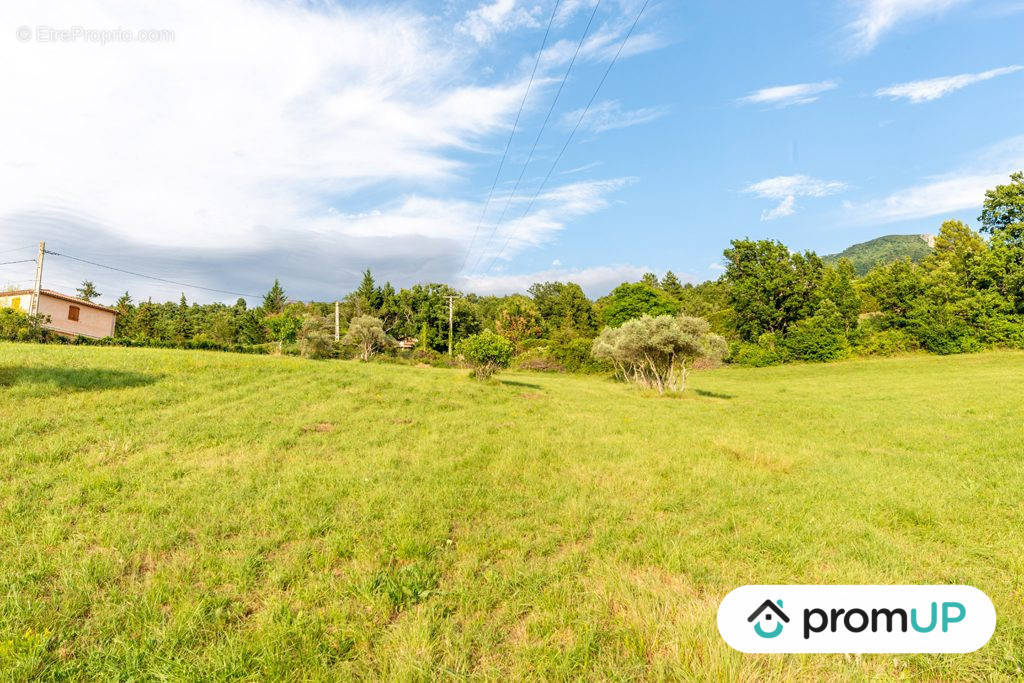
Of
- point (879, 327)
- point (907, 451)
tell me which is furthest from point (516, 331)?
point (907, 451)

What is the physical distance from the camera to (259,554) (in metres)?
4.89

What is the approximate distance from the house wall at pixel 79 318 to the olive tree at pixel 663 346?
2051 inches

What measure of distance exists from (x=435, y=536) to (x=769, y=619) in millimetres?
3567

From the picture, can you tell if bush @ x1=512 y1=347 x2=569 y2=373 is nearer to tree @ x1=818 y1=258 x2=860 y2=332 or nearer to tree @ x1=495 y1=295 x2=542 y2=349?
tree @ x1=495 y1=295 x2=542 y2=349

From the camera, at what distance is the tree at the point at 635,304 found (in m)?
66.1

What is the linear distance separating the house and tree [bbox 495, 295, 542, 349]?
46.5 m

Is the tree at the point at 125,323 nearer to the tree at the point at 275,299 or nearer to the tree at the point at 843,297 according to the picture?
Result: the tree at the point at 275,299

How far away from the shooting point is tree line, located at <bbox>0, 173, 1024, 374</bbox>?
38688 mm

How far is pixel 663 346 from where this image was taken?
24.6 m

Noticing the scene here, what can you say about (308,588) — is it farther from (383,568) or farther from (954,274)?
(954,274)

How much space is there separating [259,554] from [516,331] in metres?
59.2

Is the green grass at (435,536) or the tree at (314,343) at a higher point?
the tree at (314,343)

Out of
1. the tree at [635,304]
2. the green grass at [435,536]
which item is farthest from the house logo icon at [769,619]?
the tree at [635,304]

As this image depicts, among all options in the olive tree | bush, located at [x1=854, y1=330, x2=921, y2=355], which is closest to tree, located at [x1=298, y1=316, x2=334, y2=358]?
the olive tree
